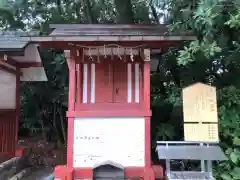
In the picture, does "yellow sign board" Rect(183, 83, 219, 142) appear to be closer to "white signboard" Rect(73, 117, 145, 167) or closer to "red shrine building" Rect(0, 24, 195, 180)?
"red shrine building" Rect(0, 24, 195, 180)

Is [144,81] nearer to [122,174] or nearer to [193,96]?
[193,96]

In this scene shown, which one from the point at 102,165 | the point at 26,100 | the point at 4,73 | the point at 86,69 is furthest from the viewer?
the point at 26,100

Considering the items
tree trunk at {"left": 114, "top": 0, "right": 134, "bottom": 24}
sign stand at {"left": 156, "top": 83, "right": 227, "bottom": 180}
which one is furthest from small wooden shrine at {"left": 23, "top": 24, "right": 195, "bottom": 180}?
tree trunk at {"left": 114, "top": 0, "right": 134, "bottom": 24}

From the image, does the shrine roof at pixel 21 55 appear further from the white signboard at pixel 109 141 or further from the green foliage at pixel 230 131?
the green foliage at pixel 230 131

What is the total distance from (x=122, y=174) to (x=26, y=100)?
6297 millimetres

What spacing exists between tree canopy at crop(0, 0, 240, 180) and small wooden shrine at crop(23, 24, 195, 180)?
0.59 metres

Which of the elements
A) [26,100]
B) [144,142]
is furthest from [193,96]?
[26,100]

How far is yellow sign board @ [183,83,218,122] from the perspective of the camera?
19.5ft

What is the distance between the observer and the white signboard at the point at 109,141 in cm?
623

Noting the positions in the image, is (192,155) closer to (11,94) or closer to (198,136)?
(198,136)

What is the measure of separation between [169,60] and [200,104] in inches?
130

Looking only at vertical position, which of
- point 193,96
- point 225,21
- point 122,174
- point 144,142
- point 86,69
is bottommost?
point 122,174

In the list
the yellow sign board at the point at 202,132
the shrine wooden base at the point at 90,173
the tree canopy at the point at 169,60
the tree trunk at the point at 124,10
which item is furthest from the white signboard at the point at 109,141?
the tree trunk at the point at 124,10

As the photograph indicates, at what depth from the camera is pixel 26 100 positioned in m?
11.1
